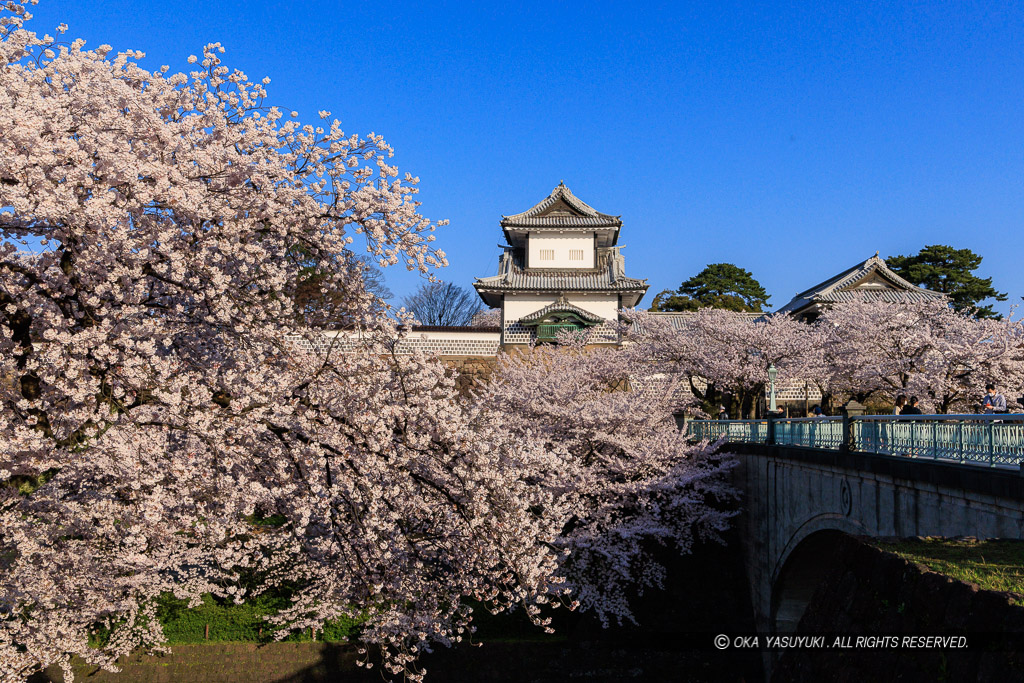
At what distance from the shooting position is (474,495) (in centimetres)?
668

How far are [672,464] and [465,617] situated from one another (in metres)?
10.6

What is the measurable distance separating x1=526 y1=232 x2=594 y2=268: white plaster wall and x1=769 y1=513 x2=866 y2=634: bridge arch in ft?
72.9

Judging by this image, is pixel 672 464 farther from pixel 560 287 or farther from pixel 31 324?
pixel 560 287

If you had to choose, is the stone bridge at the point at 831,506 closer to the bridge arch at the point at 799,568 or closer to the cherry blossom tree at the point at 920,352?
the bridge arch at the point at 799,568

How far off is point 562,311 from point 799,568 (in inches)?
770

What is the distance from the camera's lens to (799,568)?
47.0 feet

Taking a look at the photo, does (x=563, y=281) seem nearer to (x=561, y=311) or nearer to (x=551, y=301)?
(x=551, y=301)

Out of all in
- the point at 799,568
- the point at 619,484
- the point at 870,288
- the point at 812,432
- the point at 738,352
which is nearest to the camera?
the point at 812,432

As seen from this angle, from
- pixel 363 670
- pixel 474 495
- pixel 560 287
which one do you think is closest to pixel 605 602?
pixel 363 670

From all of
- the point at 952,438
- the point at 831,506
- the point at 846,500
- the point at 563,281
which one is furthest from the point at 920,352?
the point at 952,438

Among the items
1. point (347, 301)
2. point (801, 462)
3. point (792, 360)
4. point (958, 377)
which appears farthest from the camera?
point (792, 360)

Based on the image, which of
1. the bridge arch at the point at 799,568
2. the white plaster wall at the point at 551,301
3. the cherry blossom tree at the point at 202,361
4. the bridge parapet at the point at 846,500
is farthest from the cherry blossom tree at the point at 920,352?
the cherry blossom tree at the point at 202,361

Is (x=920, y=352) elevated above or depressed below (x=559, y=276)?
below

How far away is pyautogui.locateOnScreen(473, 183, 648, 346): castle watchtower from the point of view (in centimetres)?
3275
